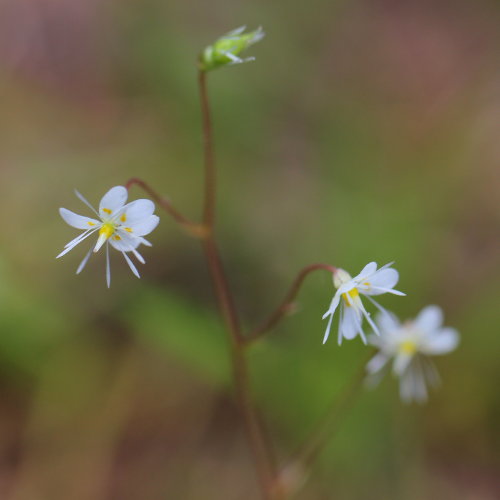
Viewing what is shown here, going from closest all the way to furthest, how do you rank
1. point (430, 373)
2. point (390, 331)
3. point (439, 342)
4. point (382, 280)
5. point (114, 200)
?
point (114, 200)
point (382, 280)
point (390, 331)
point (439, 342)
point (430, 373)

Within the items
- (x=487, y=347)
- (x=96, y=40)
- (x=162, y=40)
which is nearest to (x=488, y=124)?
(x=487, y=347)

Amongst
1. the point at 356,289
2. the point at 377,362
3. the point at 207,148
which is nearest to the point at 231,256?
the point at 377,362

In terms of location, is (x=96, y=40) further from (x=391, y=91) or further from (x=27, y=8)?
(x=391, y=91)

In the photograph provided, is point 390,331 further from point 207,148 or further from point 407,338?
point 207,148

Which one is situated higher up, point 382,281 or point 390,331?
point 390,331

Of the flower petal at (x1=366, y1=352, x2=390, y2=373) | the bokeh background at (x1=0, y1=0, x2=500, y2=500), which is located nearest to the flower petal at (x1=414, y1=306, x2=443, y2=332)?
the flower petal at (x1=366, y1=352, x2=390, y2=373)

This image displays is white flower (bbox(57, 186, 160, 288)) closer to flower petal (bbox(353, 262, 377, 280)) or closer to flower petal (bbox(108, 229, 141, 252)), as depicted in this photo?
flower petal (bbox(108, 229, 141, 252))

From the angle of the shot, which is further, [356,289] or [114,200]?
[356,289]
